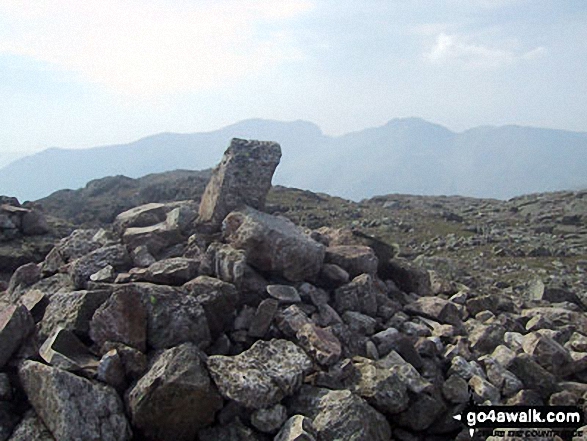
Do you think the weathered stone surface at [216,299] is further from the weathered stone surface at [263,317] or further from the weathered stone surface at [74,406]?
the weathered stone surface at [74,406]

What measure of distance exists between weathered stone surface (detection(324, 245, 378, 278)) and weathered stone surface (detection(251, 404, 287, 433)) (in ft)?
20.7

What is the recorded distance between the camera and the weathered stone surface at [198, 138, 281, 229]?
1677 centimetres

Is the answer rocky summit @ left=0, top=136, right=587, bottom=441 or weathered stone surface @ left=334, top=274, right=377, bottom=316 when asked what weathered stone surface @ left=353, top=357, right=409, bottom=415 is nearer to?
rocky summit @ left=0, top=136, right=587, bottom=441

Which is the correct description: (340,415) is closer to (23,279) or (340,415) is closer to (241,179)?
(241,179)

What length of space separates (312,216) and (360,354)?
3088 inches

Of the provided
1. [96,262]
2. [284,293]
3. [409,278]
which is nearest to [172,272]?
[96,262]

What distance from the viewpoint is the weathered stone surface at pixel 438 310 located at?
1488 cm

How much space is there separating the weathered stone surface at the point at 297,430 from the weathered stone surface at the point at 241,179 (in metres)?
8.22

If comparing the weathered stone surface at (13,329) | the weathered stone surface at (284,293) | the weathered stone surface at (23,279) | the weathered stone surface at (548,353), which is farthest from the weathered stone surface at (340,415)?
the weathered stone surface at (23,279)

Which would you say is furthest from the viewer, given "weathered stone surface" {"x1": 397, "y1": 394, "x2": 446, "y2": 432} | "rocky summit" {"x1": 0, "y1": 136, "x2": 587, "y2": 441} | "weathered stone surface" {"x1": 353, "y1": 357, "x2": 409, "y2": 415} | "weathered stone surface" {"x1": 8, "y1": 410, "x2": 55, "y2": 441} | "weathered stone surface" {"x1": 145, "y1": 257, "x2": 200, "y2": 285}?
"weathered stone surface" {"x1": 145, "y1": 257, "x2": 200, "y2": 285}

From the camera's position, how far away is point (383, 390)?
1081cm

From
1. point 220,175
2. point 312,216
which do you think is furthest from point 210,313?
point 312,216

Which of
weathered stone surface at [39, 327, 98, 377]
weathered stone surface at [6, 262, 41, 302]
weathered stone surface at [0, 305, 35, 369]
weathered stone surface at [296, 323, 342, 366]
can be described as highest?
weathered stone surface at [6, 262, 41, 302]

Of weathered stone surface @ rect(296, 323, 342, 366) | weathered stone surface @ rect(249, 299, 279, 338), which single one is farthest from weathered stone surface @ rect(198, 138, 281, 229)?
weathered stone surface @ rect(296, 323, 342, 366)
